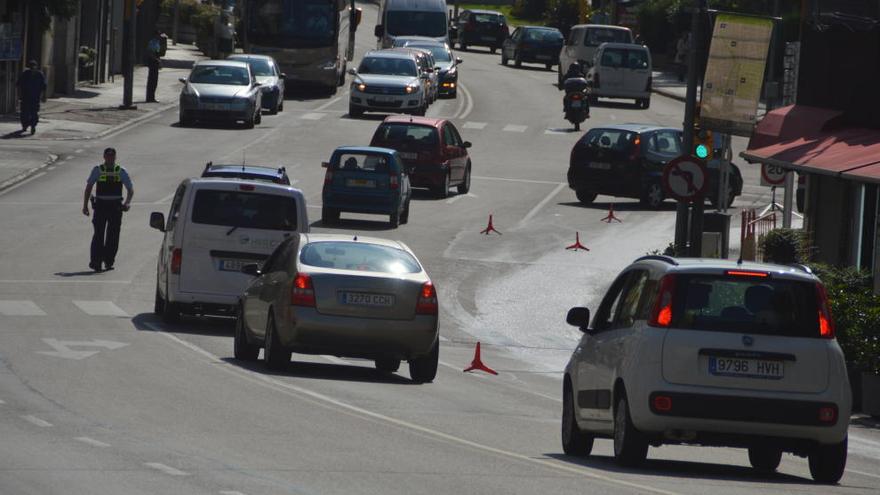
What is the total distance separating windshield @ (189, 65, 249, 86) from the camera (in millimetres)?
48906

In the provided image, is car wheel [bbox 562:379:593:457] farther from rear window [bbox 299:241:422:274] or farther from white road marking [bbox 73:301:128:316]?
white road marking [bbox 73:301:128:316]

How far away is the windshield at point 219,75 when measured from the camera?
160 feet

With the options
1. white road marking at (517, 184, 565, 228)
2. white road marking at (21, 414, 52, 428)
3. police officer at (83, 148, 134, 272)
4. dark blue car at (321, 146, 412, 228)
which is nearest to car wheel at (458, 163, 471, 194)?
white road marking at (517, 184, 565, 228)

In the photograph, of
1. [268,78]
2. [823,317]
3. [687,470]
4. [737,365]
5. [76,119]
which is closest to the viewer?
[737,365]

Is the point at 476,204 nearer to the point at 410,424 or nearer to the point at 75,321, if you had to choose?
the point at 75,321

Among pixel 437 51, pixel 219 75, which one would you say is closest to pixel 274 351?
pixel 219 75

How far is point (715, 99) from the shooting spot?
2900cm

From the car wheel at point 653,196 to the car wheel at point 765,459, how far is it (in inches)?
994

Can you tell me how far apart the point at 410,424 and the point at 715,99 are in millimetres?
15158

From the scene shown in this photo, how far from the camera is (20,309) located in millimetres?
23047

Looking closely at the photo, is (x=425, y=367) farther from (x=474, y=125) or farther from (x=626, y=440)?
(x=474, y=125)

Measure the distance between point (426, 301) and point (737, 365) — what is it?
20.8 feet

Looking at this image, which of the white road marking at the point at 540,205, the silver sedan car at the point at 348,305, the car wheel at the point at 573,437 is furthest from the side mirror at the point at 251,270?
the white road marking at the point at 540,205

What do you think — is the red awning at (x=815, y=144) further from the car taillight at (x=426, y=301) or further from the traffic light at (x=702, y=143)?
the car taillight at (x=426, y=301)
